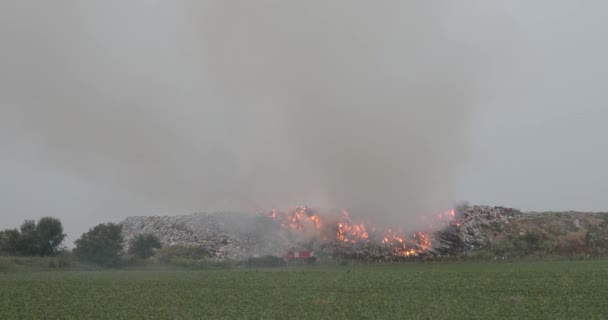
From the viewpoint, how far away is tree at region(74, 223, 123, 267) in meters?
54.8

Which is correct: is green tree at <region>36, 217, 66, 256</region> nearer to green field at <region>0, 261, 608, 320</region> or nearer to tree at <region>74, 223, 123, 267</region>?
tree at <region>74, 223, 123, 267</region>

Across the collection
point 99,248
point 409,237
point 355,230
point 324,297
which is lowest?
point 324,297

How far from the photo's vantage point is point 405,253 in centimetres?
5997

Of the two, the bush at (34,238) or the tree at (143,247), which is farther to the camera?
the tree at (143,247)

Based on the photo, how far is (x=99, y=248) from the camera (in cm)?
5506

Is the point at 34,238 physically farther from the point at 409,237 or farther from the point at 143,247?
the point at 409,237

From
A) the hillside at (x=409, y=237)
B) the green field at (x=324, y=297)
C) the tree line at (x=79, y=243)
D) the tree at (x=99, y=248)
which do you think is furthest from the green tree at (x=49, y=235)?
the green field at (x=324, y=297)

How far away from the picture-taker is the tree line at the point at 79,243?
180 feet

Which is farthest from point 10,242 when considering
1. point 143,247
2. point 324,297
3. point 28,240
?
point 324,297

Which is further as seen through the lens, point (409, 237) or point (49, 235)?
point (409, 237)

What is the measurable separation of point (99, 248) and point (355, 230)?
31.4 meters

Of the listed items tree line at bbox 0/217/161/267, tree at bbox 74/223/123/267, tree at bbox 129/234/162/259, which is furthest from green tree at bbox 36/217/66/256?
tree at bbox 129/234/162/259

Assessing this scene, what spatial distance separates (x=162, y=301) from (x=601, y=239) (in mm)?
64794

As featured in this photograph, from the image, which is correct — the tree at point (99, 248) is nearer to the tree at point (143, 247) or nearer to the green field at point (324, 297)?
the tree at point (143, 247)
